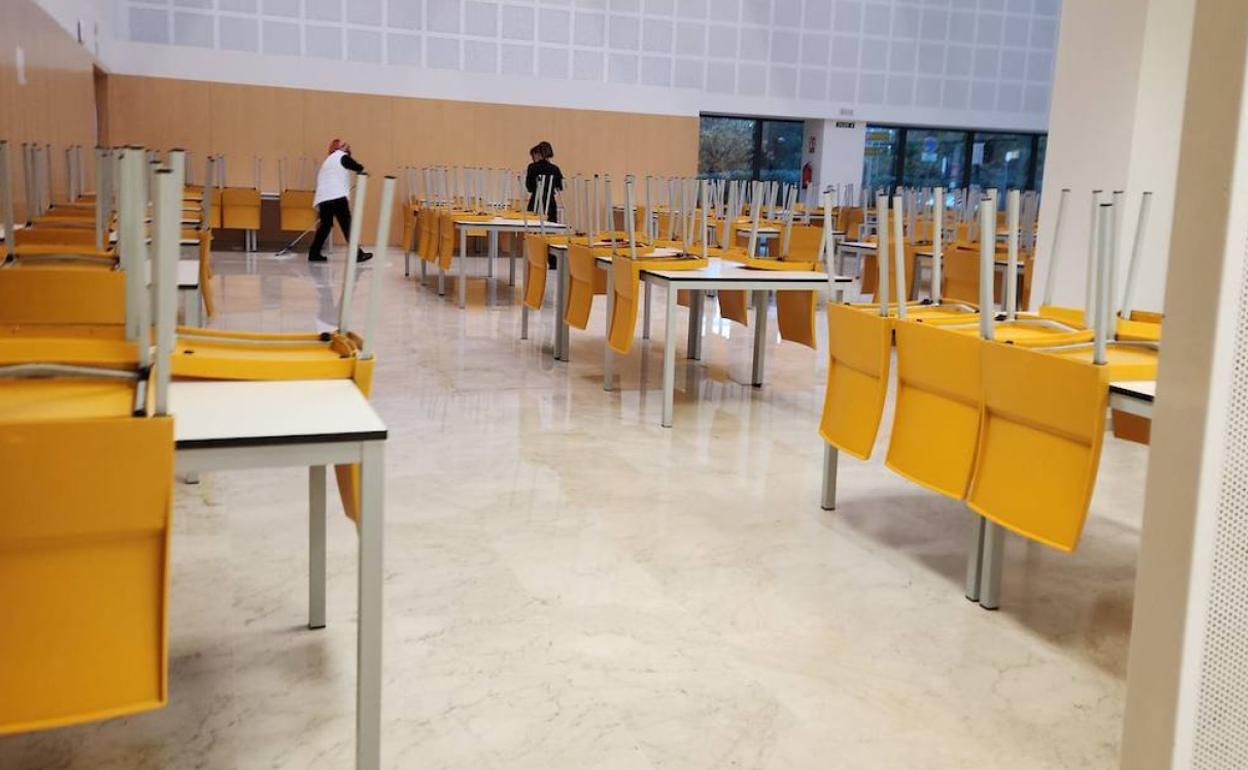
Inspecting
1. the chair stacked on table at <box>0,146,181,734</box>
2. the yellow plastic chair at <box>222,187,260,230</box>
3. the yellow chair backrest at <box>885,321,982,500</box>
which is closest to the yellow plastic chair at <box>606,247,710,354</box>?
the yellow chair backrest at <box>885,321,982,500</box>

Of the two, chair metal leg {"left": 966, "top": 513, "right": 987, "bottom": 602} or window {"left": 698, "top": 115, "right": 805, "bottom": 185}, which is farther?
window {"left": 698, "top": 115, "right": 805, "bottom": 185}

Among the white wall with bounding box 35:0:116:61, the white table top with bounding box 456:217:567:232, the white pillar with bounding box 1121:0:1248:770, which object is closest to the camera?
the white pillar with bounding box 1121:0:1248:770

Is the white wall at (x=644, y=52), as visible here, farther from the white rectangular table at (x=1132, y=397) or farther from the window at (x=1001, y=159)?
the white rectangular table at (x=1132, y=397)

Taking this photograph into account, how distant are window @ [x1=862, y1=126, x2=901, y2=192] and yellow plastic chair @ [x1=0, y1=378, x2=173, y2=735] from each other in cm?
1703

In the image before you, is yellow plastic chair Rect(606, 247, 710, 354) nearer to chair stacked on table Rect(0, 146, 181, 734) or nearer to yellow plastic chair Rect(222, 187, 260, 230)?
chair stacked on table Rect(0, 146, 181, 734)

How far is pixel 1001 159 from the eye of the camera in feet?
61.1

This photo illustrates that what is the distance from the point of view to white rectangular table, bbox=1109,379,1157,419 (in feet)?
7.74

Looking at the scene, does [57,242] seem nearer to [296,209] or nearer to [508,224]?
[508,224]

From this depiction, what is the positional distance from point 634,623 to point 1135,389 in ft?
4.21

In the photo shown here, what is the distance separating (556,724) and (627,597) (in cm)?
70

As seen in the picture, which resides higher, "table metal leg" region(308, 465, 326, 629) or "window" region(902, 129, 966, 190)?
"window" region(902, 129, 966, 190)

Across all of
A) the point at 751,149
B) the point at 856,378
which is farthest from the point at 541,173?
the point at 751,149

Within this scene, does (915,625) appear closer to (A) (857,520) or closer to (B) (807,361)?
(A) (857,520)

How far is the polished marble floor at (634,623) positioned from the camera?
2.12 meters
